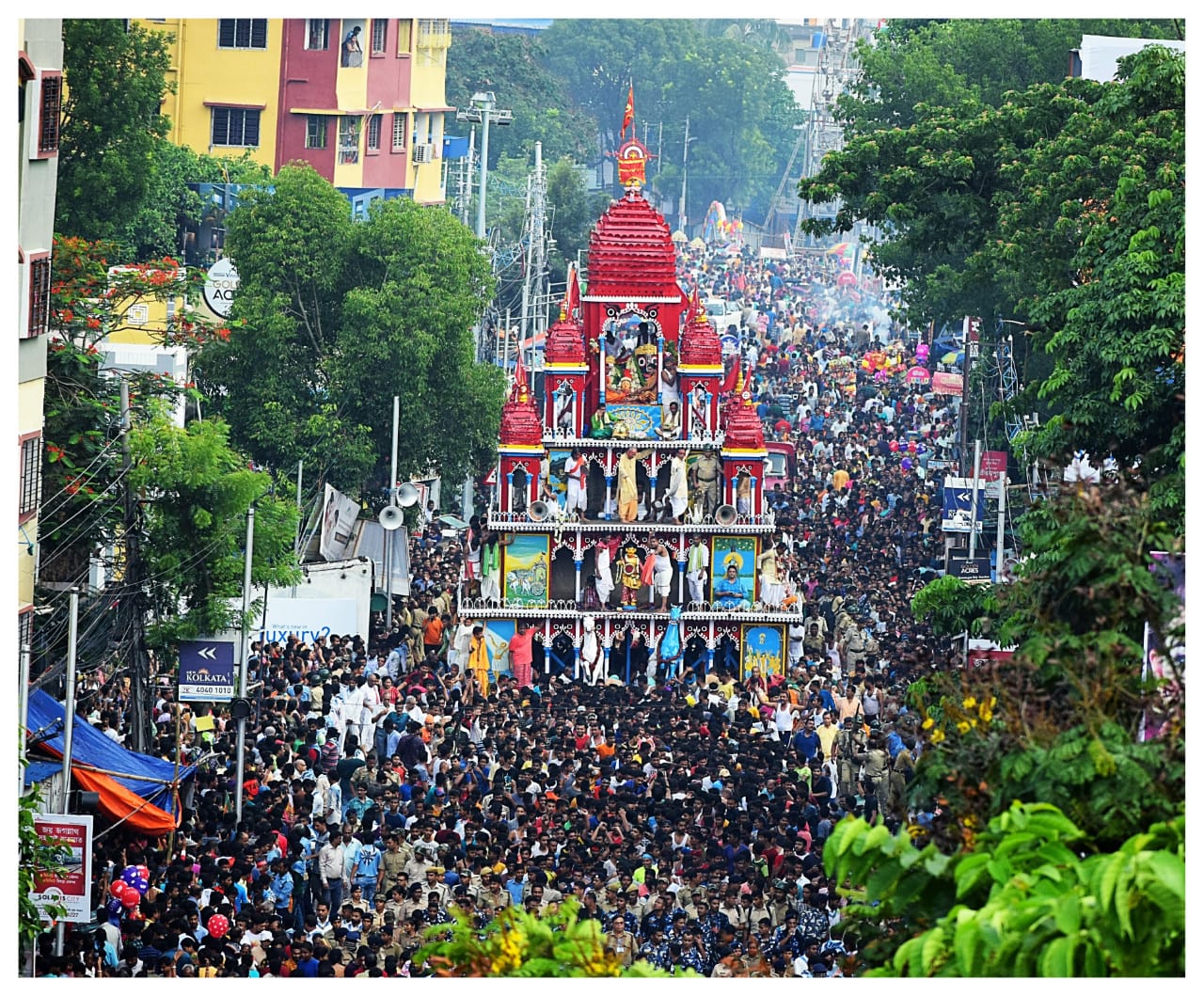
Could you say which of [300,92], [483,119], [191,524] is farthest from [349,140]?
[191,524]

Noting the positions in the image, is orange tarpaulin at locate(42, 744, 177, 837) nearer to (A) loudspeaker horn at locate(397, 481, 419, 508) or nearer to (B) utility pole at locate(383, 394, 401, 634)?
(B) utility pole at locate(383, 394, 401, 634)

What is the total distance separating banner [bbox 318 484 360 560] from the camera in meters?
42.8

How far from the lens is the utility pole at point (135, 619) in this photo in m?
30.3

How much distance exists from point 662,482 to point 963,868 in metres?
25.7

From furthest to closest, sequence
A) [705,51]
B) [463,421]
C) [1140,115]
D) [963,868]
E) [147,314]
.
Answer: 1. [705,51]
2. [147,314]
3. [463,421]
4. [1140,115]
5. [963,868]

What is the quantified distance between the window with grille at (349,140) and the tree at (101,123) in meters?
13.2

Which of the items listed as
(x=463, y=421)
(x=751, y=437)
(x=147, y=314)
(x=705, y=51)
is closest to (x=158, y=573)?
(x=751, y=437)

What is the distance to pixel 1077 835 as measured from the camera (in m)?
15.0

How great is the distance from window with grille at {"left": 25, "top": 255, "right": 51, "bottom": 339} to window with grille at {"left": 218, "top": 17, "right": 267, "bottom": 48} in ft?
108

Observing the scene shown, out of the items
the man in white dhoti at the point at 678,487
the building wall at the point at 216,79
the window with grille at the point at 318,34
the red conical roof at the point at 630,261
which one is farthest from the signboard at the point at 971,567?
the building wall at the point at 216,79

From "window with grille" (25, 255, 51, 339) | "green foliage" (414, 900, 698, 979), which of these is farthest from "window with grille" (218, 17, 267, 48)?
"green foliage" (414, 900, 698, 979)

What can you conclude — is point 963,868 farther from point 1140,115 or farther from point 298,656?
point 298,656

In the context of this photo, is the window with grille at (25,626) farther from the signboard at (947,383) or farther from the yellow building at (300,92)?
the yellow building at (300,92)

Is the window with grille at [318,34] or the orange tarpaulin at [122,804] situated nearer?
the orange tarpaulin at [122,804]
